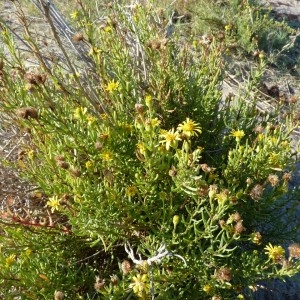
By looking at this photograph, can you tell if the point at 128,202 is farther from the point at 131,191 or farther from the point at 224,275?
the point at 224,275

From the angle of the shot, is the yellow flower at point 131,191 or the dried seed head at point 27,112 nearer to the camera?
the dried seed head at point 27,112

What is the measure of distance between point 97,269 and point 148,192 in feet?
1.67

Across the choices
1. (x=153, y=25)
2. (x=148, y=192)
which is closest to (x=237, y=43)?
(x=153, y=25)

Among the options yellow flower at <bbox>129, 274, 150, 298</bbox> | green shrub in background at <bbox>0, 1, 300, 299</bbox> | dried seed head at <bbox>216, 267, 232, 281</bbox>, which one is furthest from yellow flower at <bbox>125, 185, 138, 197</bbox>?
dried seed head at <bbox>216, 267, 232, 281</bbox>

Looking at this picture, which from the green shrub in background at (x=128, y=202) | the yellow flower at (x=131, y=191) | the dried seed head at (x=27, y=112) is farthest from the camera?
the yellow flower at (x=131, y=191)

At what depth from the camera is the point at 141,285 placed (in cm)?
149

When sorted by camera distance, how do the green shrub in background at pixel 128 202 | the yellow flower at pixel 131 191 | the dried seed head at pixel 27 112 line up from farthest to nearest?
the yellow flower at pixel 131 191, the green shrub in background at pixel 128 202, the dried seed head at pixel 27 112

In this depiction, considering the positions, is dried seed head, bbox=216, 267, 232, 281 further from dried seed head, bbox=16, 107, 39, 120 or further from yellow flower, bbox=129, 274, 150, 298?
dried seed head, bbox=16, 107, 39, 120

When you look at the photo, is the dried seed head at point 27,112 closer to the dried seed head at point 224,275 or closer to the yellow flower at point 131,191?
the yellow flower at point 131,191

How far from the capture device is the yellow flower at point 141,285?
149 cm

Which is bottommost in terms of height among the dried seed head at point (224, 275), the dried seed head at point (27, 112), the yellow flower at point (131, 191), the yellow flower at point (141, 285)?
the dried seed head at point (224, 275)

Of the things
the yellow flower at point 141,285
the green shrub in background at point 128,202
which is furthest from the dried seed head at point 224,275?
the yellow flower at point 141,285

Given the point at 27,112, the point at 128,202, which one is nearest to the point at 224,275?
the point at 128,202

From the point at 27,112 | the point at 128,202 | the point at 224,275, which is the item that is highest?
the point at 27,112
